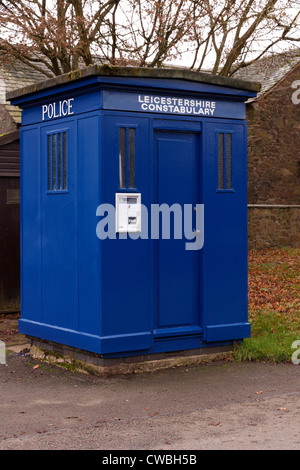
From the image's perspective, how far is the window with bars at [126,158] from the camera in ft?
24.8

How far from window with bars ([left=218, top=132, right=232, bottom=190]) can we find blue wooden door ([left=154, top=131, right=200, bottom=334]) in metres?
0.28

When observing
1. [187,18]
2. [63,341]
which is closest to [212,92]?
[63,341]

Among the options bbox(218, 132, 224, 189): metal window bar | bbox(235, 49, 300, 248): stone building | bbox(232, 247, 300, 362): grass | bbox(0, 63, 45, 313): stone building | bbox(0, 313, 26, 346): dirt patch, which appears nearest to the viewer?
bbox(218, 132, 224, 189): metal window bar

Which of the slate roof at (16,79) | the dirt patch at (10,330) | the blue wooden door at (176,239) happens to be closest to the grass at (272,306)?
the blue wooden door at (176,239)

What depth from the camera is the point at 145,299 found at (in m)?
7.70

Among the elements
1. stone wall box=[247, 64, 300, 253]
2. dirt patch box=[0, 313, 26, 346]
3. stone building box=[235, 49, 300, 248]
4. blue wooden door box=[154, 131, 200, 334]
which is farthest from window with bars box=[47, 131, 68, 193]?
stone building box=[235, 49, 300, 248]

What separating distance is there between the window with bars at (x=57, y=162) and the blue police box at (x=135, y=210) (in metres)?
0.02

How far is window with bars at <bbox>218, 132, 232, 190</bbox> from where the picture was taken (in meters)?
8.29

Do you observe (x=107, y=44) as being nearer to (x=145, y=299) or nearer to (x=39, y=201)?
(x=39, y=201)

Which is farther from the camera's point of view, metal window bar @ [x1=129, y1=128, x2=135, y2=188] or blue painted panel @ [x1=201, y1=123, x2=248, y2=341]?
blue painted panel @ [x1=201, y1=123, x2=248, y2=341]

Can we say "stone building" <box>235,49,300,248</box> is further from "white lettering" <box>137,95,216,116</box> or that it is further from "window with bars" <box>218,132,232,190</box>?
"white lettering" <box>137,95,216,116</box>

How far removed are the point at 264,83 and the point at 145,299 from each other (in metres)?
20.9

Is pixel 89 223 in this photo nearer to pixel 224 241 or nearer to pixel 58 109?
pixel 58 109

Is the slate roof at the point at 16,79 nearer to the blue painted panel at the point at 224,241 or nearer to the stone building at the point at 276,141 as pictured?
the stone building at the point at 276,141
